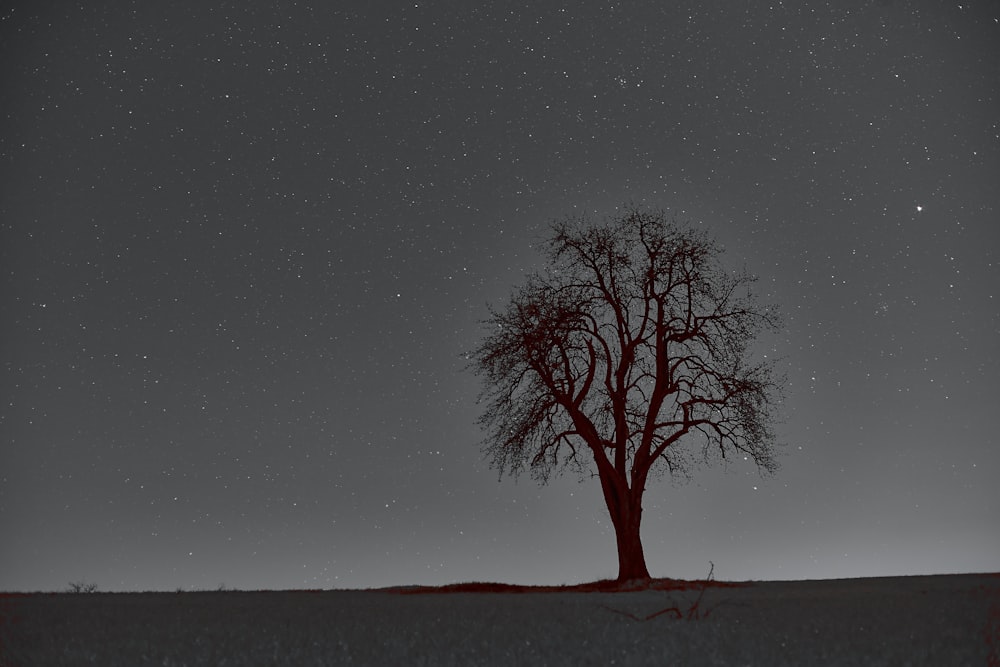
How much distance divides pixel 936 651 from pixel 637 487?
49.5 ft

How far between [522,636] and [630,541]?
1418cm

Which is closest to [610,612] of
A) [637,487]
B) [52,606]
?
[52,606]

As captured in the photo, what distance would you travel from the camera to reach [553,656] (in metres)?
3.93

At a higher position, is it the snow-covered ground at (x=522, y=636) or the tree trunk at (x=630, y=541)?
the tree trunk at (x=630, y=541)

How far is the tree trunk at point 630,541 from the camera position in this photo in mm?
18219

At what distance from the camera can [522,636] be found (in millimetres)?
4770

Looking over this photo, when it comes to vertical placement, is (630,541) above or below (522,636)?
above

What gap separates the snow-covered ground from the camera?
153 inches

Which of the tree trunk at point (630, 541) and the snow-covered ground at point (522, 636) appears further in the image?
the tree trunk at point (630, 541)

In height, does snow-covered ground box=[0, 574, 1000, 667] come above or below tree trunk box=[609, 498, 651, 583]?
below

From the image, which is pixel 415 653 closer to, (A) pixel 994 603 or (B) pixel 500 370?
(A) pixel 994 603

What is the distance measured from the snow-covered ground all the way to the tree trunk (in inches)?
452

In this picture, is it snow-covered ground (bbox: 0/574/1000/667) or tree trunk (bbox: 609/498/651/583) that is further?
tree trunk (bbox: 609/498/651/583)

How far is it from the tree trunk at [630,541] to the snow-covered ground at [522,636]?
11.5 m
